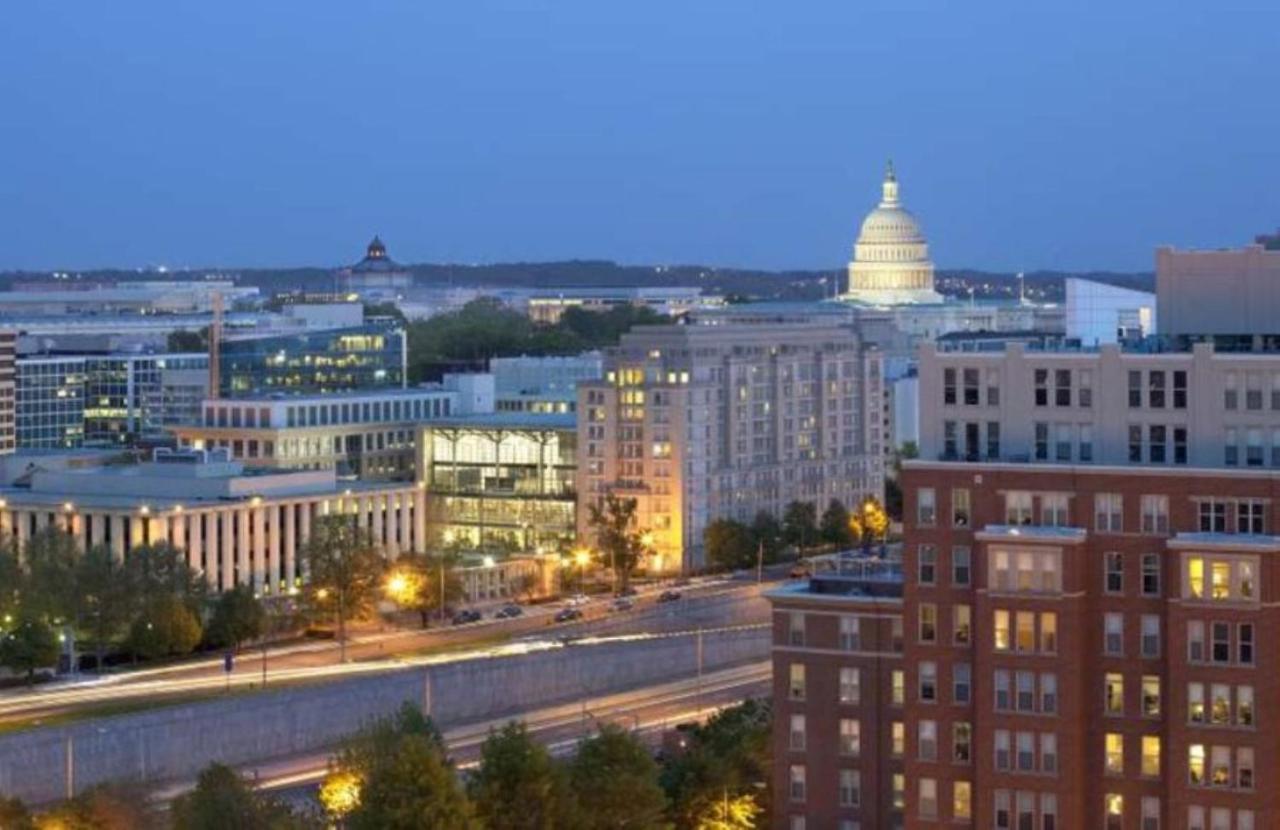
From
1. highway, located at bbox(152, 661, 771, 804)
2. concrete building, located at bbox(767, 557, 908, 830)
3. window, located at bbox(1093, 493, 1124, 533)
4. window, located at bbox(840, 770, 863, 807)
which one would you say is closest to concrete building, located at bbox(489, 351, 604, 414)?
highway, located at bbox(152, 661, 771, 804)

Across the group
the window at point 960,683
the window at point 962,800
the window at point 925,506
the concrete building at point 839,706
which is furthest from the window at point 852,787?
the window at point 925,506

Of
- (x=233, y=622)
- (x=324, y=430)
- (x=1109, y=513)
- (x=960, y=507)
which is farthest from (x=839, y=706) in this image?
(x=324, y=430)

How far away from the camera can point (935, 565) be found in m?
50.1

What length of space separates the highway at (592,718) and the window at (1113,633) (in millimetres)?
19554

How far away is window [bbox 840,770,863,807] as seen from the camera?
53.2m

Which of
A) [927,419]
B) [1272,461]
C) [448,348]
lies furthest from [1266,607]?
[448,348]

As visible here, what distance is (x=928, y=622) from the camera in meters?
50.2

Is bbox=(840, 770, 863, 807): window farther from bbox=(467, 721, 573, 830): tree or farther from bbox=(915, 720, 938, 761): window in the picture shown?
bbox=(467, 721, 573, 830): tree

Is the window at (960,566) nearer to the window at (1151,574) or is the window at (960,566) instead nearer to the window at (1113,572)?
the window at (1113,572)

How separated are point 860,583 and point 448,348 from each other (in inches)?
5253

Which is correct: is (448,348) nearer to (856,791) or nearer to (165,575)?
(165,575)

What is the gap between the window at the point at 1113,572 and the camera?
48.8m

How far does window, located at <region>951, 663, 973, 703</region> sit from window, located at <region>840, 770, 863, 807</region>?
12.6ft

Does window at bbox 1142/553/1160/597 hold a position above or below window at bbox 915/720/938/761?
above
